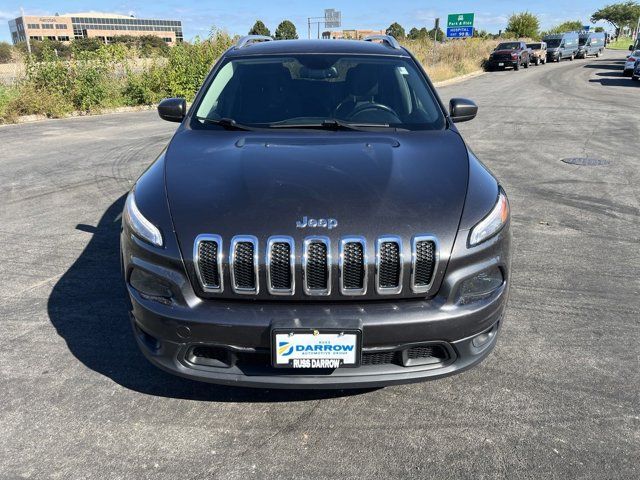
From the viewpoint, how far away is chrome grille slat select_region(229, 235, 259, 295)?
2344 mm

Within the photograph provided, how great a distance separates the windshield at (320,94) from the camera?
366 cm

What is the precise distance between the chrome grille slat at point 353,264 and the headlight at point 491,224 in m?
0.53

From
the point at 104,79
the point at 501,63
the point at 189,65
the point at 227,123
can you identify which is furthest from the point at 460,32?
the point at 227,123

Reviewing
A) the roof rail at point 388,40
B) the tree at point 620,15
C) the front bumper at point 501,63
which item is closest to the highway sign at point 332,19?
the front bumper at point 501,63

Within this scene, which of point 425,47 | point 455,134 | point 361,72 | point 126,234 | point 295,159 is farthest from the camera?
point 425,47

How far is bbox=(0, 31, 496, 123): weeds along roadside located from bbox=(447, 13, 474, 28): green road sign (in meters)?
28.1

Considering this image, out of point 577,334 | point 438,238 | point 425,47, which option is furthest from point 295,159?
point 425,47

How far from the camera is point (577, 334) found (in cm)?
348

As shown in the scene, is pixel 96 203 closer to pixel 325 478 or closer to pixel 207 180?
pixel 207 180

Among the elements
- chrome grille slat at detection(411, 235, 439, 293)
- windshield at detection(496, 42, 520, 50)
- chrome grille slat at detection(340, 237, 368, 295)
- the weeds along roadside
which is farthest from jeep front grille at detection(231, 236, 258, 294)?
windshield at detection(496, 42, 520, 50)

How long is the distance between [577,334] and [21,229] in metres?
5.17

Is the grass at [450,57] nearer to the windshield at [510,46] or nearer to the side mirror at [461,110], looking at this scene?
the windshield at [510,46]

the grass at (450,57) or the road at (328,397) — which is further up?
the road at (328,397)

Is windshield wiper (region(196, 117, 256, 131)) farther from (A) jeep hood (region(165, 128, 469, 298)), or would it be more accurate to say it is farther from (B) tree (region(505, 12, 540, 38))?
(B) tree (region(505, 12, 540, 38))
